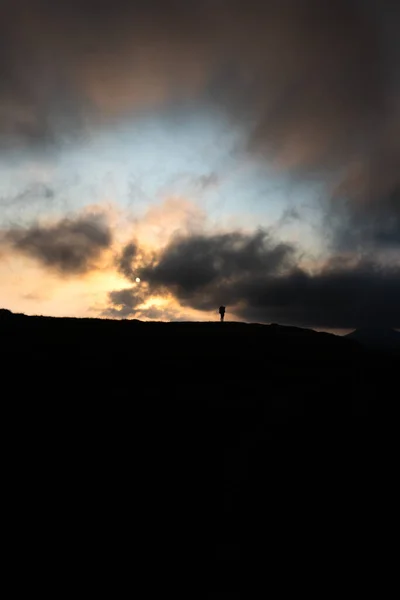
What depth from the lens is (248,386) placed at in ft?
85.4

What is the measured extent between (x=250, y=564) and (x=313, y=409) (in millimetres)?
11217

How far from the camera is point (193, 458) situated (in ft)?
52.6

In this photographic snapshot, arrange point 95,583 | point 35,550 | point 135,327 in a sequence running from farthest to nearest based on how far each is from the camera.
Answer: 1. point 135,327
2. point 35,550
3. point 95,583

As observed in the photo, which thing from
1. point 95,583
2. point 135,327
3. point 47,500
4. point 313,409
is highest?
point 135,327

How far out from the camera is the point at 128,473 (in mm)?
15062

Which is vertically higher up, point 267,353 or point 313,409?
point 267,353

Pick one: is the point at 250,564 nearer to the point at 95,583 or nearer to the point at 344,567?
the point at 344,567

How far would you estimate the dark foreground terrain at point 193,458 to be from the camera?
11.5m

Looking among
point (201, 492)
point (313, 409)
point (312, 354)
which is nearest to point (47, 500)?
point (201, 492)

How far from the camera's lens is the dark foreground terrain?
11.5m

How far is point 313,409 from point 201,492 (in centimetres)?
907

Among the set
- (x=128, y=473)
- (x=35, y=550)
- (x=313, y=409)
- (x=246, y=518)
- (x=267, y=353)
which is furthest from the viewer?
(x=267, y=353)

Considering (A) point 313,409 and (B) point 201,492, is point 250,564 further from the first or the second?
(A) point 313,409

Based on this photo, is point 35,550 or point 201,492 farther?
point 201,492
